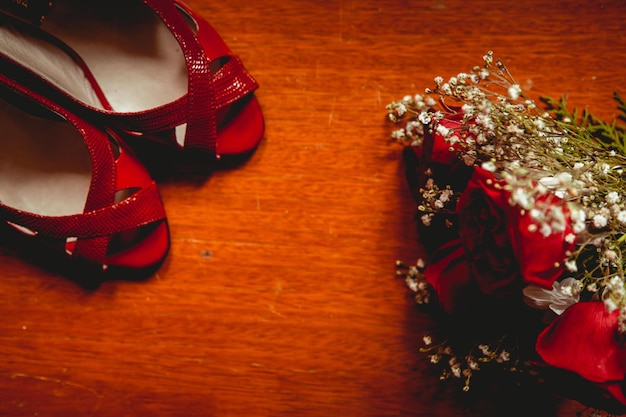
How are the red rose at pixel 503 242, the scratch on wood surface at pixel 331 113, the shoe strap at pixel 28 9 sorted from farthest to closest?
the scratch on wood surface at pixel 331 113 → the shoe strap at pixel 28 9 → the red rose at pixel 503 242

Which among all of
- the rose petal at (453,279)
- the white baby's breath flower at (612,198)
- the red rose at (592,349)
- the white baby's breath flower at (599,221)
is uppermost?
the white baby's breath flower at (612,198)

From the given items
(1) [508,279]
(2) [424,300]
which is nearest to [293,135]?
(2) [424,300]

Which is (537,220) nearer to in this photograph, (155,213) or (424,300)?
(424,300)

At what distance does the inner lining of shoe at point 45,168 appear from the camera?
70 cm

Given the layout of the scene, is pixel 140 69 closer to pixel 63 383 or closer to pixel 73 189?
pixel 73 189

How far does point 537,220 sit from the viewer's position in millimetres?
358

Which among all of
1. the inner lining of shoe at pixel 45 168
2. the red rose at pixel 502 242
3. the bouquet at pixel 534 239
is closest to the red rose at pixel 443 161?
the bouquet at pixel 534 239

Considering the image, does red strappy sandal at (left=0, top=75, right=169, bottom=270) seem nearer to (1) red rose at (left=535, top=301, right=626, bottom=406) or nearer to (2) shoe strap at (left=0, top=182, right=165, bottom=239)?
(2) shoe strap at (left=0, top=182, right=165, bottom=239)

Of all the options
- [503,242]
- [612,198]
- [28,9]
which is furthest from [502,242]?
[28,9]

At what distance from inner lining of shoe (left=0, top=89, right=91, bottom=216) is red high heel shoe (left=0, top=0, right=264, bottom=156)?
73mm

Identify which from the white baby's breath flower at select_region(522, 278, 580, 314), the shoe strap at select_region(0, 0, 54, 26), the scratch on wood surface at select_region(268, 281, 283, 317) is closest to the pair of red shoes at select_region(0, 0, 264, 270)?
the shoe strap at select_region(0, 0, 54, 26)

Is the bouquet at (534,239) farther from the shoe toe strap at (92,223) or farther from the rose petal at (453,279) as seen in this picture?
the shoe toe strap at (92,223)

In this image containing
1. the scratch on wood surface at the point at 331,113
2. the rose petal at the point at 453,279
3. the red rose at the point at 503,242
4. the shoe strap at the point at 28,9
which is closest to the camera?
the red rose at the point at 503,242

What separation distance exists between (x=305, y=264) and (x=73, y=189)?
344 millimetres
